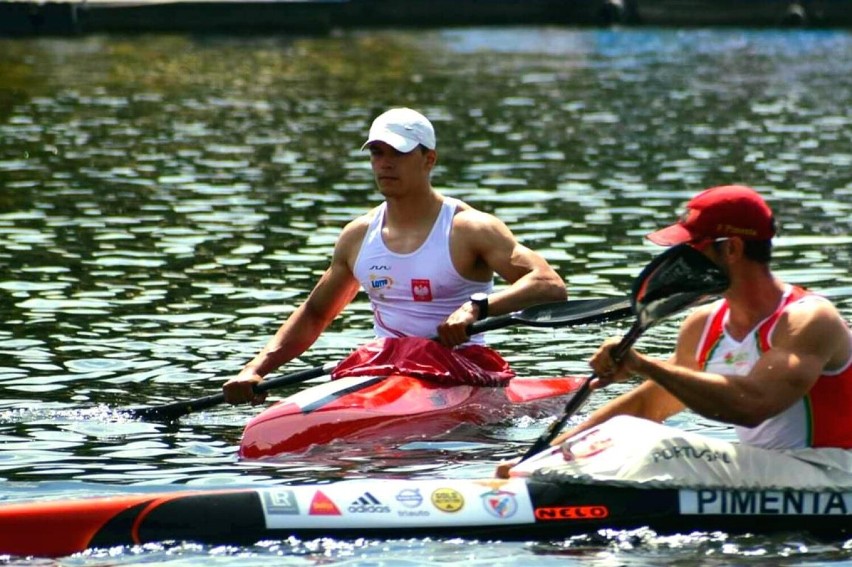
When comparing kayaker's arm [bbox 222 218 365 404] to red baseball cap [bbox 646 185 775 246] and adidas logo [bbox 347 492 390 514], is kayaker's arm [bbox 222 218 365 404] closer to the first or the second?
adidas logo [bbox 347 492 390 514]

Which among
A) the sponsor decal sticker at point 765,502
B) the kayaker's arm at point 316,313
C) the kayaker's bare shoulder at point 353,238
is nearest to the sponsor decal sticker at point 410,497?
the sponsor decal sticker at point 765,502

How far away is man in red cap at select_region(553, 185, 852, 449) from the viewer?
23.4ft

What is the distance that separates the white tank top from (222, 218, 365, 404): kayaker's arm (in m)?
0.15

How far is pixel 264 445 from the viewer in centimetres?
955

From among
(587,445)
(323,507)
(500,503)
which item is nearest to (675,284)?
(587,445)

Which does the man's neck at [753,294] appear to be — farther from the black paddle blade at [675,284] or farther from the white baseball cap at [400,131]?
the white baseball cap at [400,131]

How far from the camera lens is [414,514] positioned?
755 cm

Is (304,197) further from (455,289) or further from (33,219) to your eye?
(455,289)

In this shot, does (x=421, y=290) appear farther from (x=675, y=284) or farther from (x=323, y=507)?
(x=675, y=284)

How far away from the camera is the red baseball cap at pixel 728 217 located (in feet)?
23.5

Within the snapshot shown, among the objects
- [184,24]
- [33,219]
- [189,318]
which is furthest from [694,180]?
[184,24]

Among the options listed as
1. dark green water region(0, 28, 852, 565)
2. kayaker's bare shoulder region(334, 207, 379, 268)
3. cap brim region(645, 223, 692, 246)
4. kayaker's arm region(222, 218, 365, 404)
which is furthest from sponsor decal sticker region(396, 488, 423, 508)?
kayaker's bare shoulder region(334, 207, 379, 268)

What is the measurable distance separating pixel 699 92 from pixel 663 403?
2735cm

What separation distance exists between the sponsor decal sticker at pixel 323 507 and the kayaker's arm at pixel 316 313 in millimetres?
2591
